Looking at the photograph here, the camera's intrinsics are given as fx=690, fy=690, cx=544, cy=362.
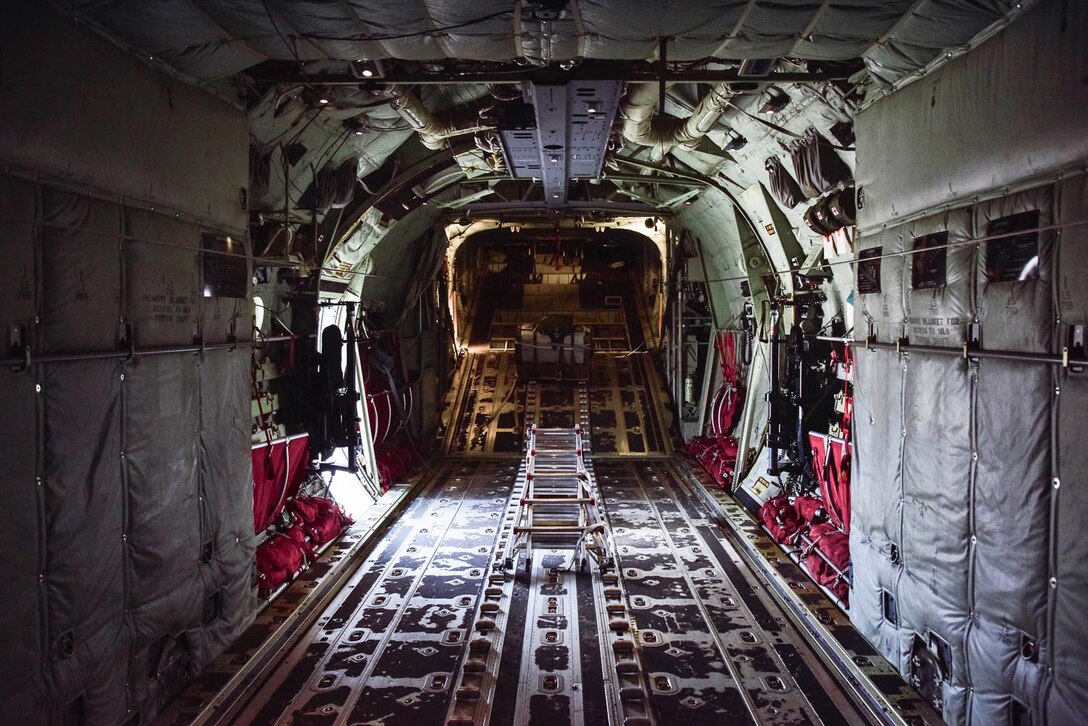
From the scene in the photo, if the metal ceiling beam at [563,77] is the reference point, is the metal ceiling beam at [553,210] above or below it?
above

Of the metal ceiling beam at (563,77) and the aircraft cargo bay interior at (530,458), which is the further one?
the metal ceiling beam at (563,77)

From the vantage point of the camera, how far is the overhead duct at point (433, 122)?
6212 mm

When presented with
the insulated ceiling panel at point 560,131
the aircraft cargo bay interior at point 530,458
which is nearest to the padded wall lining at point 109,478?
the aircraft cargo bay interior at point 530,458

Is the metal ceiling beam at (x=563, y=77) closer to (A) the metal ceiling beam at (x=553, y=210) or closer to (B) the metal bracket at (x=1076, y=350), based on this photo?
(B) the metal bracket at (x=1076, y=350)

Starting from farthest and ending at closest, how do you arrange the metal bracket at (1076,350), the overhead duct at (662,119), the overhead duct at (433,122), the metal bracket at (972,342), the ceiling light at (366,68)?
the overhead duct at (433,122) < the overhead duct at (662,119) < the ceiling light at (366,68) < the metal bracket at (972,342) < the metal bracket at (1076,350)

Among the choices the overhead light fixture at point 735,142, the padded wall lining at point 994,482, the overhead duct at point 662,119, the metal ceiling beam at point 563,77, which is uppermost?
the overhead duct at point 662,119

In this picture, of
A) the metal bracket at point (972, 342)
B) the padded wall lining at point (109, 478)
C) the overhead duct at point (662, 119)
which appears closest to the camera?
the padded wall lining at point (109, 478)

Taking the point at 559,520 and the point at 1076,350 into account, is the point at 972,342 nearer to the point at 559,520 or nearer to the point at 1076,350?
the point at 1076,350

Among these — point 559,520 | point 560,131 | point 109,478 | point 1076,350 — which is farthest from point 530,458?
point 1076,350

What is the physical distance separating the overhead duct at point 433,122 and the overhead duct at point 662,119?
4.37ft

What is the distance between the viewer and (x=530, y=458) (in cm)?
903

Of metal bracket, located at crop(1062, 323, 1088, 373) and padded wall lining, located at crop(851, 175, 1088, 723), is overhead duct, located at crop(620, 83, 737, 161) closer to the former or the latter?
padded wall lining, located at crop(851, 175, 1088, 723)

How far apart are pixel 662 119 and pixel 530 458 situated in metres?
4.97

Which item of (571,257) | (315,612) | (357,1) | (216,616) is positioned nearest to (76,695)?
(216,616)
